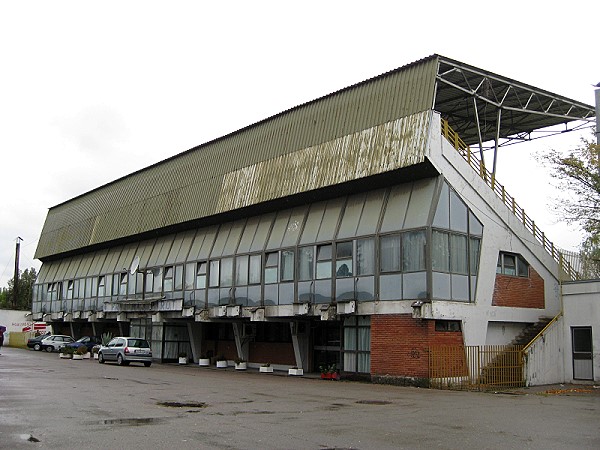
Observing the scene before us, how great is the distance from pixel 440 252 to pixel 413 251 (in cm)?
103

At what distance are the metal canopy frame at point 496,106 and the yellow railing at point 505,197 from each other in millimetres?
1570

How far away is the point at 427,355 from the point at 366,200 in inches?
305

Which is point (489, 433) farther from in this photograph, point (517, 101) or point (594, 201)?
point (517, 101)


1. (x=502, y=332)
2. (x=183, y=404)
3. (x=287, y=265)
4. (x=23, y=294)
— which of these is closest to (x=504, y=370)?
(x=502, y=332)

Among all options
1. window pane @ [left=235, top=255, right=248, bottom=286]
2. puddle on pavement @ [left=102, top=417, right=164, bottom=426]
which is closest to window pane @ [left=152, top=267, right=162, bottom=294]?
window pane @ [left=235, top=255, right=248, bottom=286]

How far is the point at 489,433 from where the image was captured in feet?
40.4

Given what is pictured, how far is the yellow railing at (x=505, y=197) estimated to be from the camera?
27.7 metres

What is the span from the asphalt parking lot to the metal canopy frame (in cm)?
1361

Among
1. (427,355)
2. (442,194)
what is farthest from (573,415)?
(442,194)

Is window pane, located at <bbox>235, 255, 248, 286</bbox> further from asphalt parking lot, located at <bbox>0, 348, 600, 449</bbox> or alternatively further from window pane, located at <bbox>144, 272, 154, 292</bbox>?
asphalt parking lot, located at <bbox>0, 348, 600, 449</bbox>

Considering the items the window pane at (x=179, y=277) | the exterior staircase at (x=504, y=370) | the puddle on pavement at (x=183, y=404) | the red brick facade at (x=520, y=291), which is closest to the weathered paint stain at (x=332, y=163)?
the window pane at (x=179, y=277)

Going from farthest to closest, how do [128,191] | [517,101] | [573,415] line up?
1. [128,191]
2. [517,101]
3. [573,415]

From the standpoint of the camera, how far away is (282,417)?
14.2 m

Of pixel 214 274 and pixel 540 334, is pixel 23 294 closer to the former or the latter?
pixel 214 274
